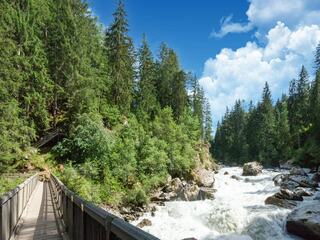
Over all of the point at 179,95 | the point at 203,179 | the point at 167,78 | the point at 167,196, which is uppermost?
the point at 167,78

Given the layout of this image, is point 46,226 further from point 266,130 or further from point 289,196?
point 266,130

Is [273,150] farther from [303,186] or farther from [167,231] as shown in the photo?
[167,231]

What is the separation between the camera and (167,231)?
18344 millimetres

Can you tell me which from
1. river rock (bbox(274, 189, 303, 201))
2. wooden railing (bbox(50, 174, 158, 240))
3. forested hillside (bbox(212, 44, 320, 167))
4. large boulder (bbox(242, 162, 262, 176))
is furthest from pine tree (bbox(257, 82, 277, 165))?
wooden railing (bbox(50, 174, 158, 240))

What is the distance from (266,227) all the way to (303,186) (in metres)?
15.2

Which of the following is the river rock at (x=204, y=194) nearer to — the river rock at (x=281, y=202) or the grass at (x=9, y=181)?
the river rock at (x=281, y=202)

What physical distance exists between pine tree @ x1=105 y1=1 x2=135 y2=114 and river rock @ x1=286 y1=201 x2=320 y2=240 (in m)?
26.0

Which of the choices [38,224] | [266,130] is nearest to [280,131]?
[266,130]

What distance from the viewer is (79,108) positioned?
31031 mm

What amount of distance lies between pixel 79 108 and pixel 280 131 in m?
52.0

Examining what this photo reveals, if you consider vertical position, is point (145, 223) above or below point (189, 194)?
below

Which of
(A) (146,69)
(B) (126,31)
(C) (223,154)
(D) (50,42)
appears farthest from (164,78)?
(C) (223,154)

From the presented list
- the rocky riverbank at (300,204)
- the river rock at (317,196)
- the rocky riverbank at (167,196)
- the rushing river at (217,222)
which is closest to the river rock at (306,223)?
the rocky riverbank at (300,204)

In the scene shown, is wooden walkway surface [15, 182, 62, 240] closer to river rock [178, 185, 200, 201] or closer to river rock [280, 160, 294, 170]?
river rock [178, 185, 200, 201]
